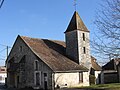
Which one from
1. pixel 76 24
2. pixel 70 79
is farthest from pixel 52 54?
pixel 76 24

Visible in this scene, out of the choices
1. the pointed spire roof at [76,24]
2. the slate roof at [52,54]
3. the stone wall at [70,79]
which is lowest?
the stone wall at [70,79]

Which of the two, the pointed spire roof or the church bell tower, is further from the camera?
the pointed spire roof

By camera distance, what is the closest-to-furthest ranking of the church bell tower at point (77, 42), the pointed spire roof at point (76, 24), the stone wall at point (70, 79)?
1. the stone wall at point (70, 79)
2. the church bell tower at point (77, 42)
3. the pointed spire roof at point (76, 24)

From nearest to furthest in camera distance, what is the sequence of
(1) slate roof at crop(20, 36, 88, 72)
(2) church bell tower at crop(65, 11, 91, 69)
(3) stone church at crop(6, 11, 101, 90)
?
(3) stone church at crop(6, 11, 101, 90) → (1) slate roof at crop(20, 36, 88, 72) → (2) church bell tower at crop(65, 11, 91, 69)

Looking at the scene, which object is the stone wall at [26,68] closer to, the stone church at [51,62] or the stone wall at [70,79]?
the stone church at [51,62]

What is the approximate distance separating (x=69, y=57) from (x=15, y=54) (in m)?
9.33

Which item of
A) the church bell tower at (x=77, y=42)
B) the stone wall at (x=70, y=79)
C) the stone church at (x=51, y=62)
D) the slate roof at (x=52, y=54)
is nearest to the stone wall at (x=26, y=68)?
the stone church at (x=51, y=62)

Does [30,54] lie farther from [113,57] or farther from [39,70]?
[113,57]

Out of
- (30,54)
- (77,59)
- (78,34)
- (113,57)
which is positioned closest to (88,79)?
(77,59)

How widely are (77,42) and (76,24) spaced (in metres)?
3.26

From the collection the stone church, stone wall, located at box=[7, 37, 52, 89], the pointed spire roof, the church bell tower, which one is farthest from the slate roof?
the pointed spire roof

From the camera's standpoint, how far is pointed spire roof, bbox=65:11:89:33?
146 feet

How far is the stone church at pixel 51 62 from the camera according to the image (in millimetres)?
37656

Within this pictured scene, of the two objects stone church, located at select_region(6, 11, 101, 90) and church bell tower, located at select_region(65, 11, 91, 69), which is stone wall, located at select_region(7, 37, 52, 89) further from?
church bell tower, located at select_region(65, 11, 91, 69)
